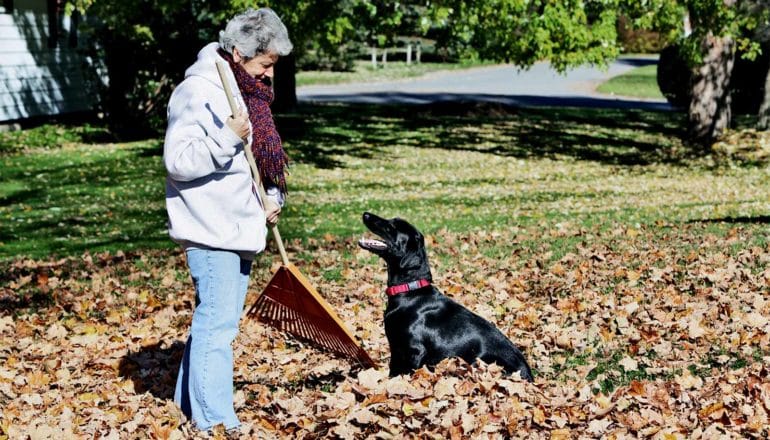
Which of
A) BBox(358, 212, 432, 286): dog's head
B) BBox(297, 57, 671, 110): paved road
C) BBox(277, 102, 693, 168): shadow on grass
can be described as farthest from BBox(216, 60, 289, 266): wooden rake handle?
BBox(297, 57, 671, 110): paved road

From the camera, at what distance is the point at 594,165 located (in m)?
19.3

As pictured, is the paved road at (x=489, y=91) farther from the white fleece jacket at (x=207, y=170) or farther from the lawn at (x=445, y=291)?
the white fleece jacket at (x=207, y=170)

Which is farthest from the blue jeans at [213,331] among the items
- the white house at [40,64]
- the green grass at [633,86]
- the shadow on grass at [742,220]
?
the green grass at [633,86]

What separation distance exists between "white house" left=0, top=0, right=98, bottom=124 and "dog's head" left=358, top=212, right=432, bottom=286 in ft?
53.6

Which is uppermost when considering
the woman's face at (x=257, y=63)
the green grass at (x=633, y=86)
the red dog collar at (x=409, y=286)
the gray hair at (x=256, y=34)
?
the gray hair at (x=256, y=34)

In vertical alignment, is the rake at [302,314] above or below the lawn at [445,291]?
above

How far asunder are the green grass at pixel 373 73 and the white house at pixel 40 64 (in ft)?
46.1

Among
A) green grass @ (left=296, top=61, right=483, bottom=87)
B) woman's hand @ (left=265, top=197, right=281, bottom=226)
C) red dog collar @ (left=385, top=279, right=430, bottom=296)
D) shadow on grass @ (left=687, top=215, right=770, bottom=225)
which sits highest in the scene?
woman's hand @ (left=265, top=197, right=281, bottom=226)

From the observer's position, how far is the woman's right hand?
461cm

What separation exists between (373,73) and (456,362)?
127 ft

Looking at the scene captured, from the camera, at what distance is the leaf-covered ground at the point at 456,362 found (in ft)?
16.2

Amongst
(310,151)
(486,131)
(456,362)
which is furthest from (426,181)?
(456,362)

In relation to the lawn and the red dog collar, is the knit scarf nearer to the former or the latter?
the red dog collar

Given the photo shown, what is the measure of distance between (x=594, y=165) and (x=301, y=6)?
6544mm
